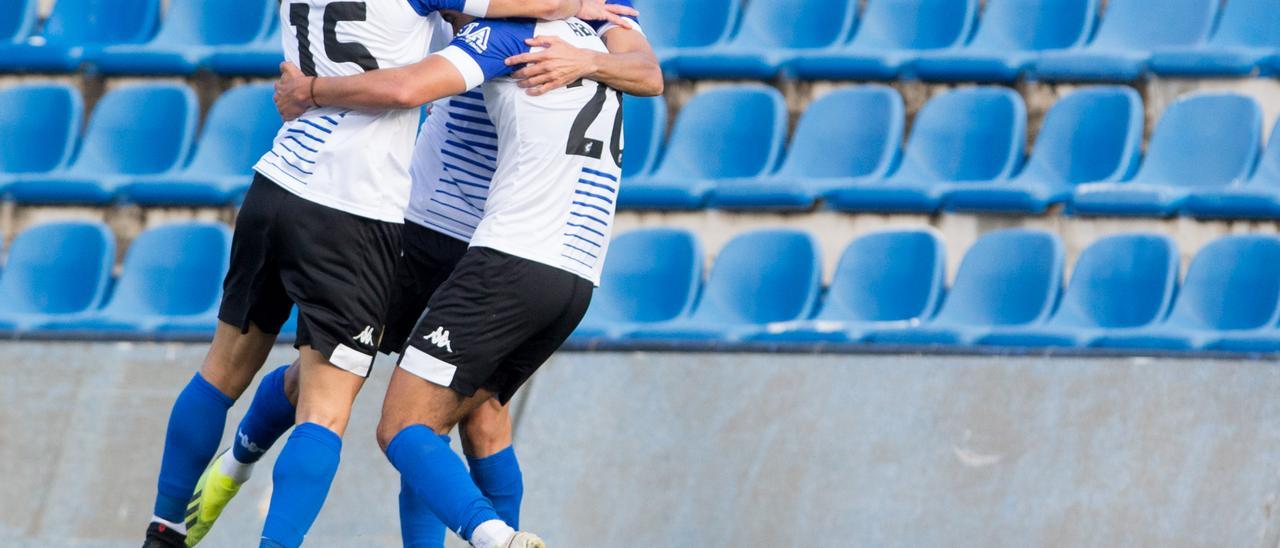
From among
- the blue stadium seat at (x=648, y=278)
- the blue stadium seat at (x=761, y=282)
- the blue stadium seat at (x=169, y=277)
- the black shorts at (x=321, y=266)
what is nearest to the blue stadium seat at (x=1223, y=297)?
the blue stadium seat at (x=761, y=282)

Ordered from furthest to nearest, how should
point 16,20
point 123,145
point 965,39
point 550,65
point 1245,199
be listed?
point 16,20, point 123,145, point 965,39, point 1245,199, point 550,65

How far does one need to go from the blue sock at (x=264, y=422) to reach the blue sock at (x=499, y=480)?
444mm

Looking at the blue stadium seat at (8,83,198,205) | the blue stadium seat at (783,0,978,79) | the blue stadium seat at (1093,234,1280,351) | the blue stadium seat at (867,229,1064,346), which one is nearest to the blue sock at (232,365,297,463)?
the blue stadium seat at (867,229,1064,346)

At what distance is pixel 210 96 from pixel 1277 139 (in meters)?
4.62

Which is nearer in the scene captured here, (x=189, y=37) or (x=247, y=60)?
(x=247, y=60)

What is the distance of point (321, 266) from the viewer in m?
3.27

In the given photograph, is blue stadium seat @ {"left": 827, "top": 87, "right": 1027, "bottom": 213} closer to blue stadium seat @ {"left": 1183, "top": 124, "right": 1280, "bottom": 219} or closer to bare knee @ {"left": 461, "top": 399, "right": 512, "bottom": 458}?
blue stadium seat @ {"left": 1183, "top": 124, "right": 1280, "bottom": 219}

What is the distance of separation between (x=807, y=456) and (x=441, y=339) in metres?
1.64

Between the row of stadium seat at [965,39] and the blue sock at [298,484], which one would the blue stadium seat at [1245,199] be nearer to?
the row of stadium seat at [965,39]

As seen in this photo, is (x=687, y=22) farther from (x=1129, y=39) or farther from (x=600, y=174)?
(x=600, y=174)

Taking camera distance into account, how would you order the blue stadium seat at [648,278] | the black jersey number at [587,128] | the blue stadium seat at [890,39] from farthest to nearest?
the blue stadium seat at [890,39] → the blue stadium seat at [648,278] → the black jersey number at [587,128]

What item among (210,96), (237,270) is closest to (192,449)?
(237,270)

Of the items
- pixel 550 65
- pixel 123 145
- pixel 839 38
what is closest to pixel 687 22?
pixel 839 38

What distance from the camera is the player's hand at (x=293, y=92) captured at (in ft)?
10.9
